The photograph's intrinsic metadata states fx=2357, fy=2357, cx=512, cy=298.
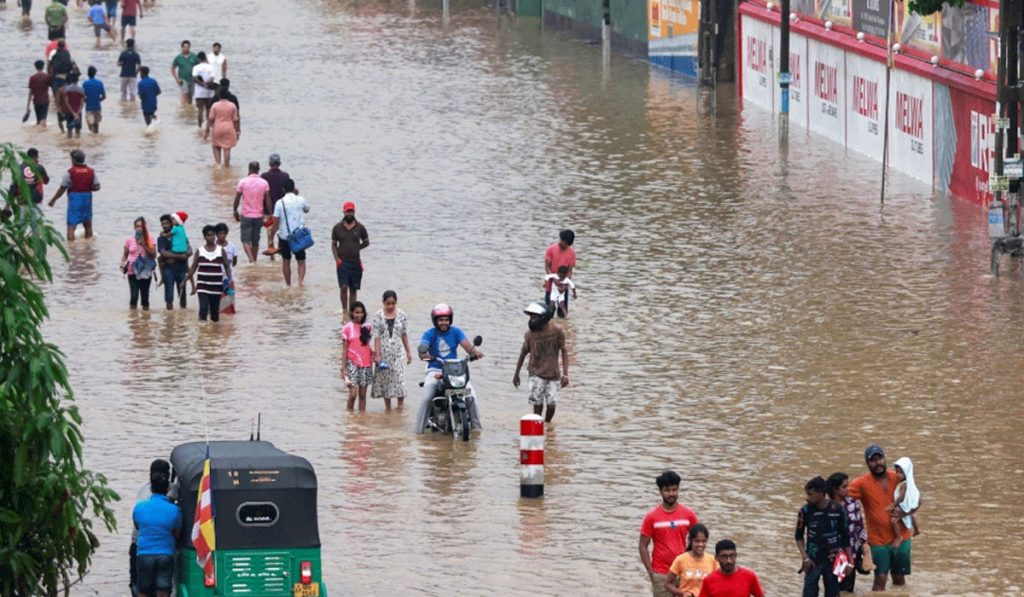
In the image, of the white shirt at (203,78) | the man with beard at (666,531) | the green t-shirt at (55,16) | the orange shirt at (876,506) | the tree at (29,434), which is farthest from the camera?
the green t-shirt at (55,16)

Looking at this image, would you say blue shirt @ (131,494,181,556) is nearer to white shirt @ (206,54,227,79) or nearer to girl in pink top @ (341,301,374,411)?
girl in pink top @ (341,301,374,411)

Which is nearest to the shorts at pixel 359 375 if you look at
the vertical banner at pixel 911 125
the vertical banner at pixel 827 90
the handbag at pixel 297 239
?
the handbag at pixel 297 239

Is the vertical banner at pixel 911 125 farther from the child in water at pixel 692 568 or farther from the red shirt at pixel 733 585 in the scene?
the red shirt at pixel 733 585

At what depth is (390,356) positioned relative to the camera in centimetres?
2253

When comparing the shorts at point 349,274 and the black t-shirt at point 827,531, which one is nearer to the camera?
the black t-shirt at point 827,531

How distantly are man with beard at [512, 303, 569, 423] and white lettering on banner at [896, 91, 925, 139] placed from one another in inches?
650

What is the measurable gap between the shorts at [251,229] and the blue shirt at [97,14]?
30.8 metres

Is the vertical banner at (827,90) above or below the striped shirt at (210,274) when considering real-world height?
above

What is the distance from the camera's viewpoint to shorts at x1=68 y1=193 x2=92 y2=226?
31670 mm

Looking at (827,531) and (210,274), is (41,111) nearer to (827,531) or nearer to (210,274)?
(210,274)

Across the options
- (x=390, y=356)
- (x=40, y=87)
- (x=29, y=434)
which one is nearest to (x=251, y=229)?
(x=390, y=356)

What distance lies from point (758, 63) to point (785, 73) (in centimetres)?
389

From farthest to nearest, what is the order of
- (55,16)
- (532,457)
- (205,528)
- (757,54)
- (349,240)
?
(55,16) → (757,54) → (349,240) → (532,457) → (205,528)

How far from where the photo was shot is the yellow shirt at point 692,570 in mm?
14531
